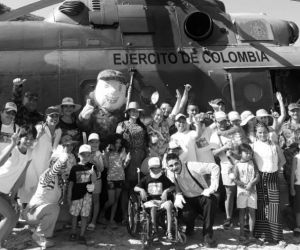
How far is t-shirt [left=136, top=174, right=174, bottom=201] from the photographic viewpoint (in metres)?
4.74

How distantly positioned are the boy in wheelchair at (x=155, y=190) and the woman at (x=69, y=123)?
1.36 m

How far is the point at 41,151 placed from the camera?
4.93 meters

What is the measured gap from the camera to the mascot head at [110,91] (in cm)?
582

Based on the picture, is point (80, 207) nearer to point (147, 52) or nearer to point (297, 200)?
point (297, 200)

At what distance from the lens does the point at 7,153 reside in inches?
160

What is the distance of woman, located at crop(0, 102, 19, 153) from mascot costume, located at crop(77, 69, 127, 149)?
111 centimetres

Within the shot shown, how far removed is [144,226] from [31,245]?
1.73 m

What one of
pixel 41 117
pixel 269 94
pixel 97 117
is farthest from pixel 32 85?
pixel 269 94

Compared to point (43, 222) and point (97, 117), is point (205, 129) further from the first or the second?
point (43, 222)

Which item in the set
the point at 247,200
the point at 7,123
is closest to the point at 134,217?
the point at 247,200

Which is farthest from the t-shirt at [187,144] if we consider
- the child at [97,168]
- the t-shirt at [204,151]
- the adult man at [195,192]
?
the child at [97,168]

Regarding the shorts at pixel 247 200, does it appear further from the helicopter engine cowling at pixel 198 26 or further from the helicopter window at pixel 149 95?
the helicopter engine cowling at pixel 198 26

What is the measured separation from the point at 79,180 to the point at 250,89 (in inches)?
179

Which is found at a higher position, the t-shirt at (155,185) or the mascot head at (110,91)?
the mascot head at (110,91)
